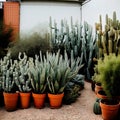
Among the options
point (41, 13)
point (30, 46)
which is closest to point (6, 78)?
point (30, 46)

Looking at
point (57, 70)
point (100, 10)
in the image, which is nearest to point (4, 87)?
point (57, 70)

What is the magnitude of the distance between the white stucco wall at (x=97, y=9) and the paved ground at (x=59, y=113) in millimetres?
2250

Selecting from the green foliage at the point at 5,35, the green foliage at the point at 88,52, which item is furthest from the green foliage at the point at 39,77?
the green foliage at the point at 5,35

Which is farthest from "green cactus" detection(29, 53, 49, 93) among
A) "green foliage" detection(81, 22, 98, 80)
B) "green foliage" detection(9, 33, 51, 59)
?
"green foliage" detection(81, 22, 98, 80)

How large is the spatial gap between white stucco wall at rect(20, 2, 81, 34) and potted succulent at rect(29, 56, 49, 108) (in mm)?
3951

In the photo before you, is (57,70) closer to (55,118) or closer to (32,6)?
(55,118)

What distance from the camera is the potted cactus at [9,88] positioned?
16.0 ft

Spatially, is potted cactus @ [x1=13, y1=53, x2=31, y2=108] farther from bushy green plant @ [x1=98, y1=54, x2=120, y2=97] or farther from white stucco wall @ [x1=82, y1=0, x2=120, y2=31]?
white stucco wall @ [x1=82, y1=0, x2=120, y2=31]

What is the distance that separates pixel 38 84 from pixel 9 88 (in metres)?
0.56

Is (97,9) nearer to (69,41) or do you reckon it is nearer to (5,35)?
(69,41)

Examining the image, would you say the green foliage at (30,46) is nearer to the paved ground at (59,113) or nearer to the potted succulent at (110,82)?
the paved ground at (59,113)

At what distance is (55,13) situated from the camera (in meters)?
8.95

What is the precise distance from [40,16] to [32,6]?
1.40 ft

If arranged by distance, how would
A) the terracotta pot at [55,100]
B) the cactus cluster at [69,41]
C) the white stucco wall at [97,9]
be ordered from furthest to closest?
A: the cactus cluster at [69,41]
the white stucco wall at [97,9]
the terracotta pot at [55,100]
